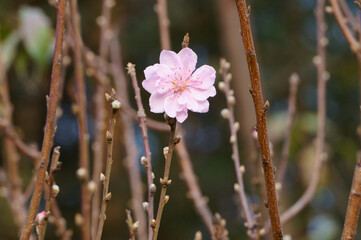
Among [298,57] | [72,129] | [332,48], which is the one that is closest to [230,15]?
[298,57]

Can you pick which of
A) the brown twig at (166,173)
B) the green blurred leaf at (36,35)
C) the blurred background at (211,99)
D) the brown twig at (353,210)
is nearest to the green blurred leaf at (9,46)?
the green blurred leaf at (36,35)

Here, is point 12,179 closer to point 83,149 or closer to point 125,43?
point 83,149

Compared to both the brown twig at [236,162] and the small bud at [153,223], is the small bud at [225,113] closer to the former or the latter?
the brown twig at [236,162]

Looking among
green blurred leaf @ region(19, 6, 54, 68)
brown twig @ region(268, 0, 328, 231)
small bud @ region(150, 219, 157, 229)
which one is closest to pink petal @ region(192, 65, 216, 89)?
small bud @ region(150, 219, 157, 229)

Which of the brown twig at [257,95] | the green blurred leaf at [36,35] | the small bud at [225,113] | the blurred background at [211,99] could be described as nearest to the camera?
the brown twig at [257,95]

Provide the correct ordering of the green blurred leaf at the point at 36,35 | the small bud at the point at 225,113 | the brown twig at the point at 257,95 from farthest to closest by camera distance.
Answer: the green blurred leaf at the point at 36,35, the small bud at the point at 225,113, the brown twig at the point at 257,95

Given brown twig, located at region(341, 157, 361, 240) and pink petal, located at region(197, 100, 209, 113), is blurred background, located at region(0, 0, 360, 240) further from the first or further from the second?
pink petal, located at region(197, 100, 209, 113)

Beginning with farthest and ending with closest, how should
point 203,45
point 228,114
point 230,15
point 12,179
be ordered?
point 203,45 < point 230,15 < point 12,179 < point 228,114
